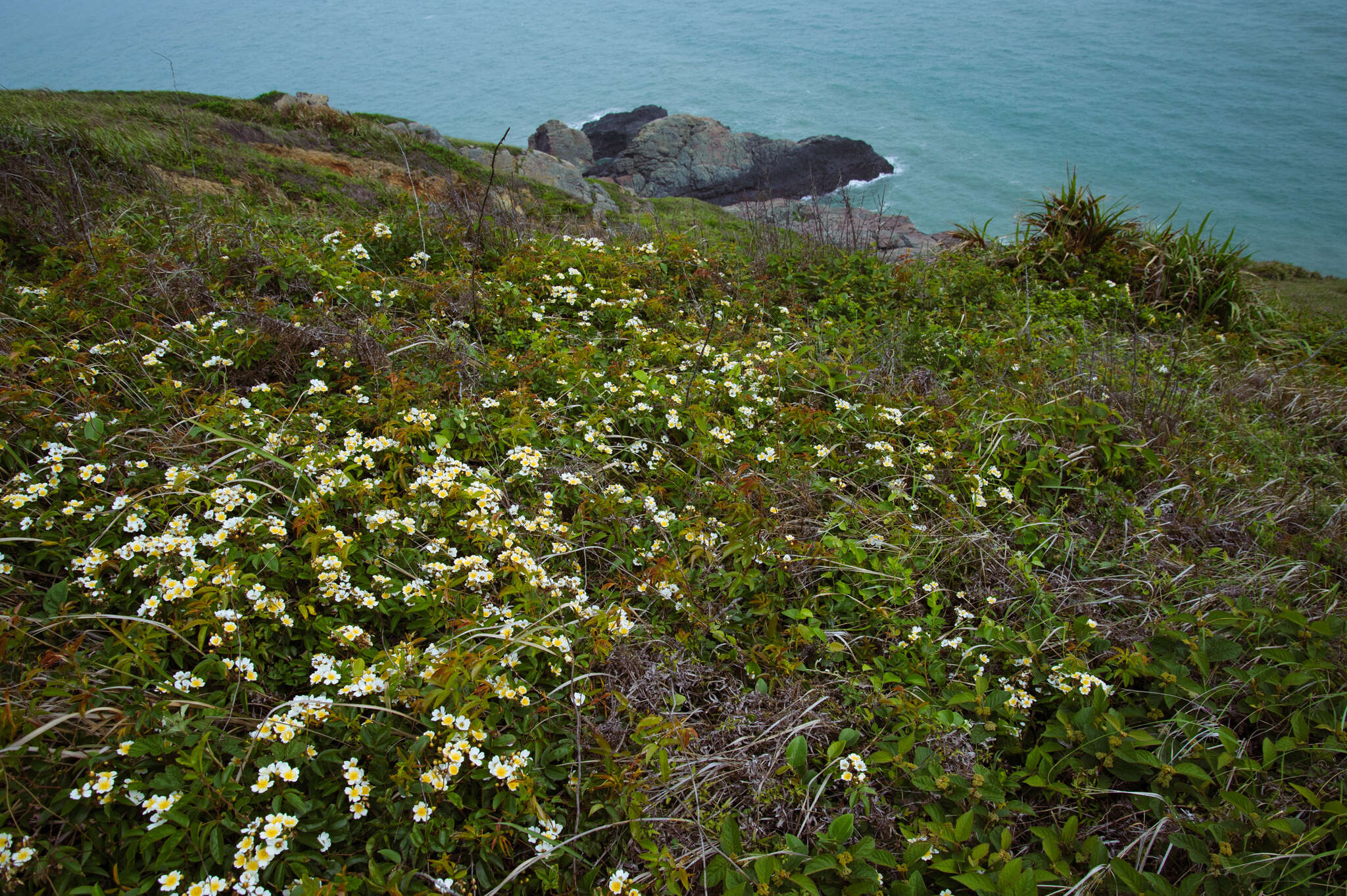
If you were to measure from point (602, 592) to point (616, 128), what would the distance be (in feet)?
67.7

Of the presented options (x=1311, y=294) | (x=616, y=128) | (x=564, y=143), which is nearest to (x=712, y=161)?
(x=564, y=143)

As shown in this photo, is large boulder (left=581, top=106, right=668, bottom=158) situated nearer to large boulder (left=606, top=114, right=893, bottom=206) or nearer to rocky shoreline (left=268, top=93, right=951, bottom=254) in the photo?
rocky shoreline (left=268, top=93, right=951, bottom=254)

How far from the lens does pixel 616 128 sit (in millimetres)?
20453

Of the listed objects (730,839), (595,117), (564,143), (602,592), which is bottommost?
(730,839)

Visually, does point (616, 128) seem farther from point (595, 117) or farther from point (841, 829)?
point (841, 829)

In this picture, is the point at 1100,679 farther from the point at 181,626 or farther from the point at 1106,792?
the point at 181,626

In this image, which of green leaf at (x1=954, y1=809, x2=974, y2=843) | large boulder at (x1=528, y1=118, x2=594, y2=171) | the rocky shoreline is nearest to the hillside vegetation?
green leaf at (x1=954, y1=809, x2=974, y2=843)

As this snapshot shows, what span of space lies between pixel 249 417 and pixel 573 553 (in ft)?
5.00

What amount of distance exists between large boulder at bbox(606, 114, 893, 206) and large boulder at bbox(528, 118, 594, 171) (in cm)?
83

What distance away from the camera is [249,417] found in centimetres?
289

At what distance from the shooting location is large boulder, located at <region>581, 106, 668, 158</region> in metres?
Result: 19.8

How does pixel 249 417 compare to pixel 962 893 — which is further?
pixel 249 417

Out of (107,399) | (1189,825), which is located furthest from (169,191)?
(1189,825)

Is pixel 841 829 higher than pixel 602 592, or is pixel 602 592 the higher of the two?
pixel 602 592
